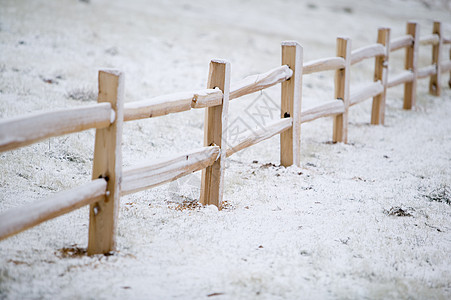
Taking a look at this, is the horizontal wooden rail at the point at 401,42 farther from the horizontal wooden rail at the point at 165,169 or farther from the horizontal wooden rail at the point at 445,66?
the horizontal wooden rail at the point at 165,169

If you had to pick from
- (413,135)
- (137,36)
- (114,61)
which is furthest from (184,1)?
(413,135)

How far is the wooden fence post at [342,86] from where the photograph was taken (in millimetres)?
7168

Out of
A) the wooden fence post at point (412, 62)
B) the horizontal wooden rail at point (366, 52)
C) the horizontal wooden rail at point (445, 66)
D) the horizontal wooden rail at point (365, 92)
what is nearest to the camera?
the horizontal wooden rail at point (366, 52)

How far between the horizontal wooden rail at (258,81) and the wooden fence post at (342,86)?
1.78 m

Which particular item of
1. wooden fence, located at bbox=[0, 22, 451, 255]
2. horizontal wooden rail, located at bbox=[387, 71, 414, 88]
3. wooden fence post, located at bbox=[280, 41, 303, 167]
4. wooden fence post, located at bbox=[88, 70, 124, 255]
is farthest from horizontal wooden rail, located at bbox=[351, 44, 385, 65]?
wooden fence post, located at bbox=[88, 70, 124, 255]

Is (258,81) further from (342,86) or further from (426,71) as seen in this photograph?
(426,71)

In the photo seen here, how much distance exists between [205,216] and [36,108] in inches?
133

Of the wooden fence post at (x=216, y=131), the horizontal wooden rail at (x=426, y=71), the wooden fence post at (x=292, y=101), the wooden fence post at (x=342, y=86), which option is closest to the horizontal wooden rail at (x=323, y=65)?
the wooden fence post at (x=342, y=86)

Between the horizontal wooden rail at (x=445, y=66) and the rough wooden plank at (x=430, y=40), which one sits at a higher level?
the rough wooden plank at (x=430, y=40)

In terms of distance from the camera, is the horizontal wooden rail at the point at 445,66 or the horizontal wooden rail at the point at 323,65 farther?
the horizontal wooden rail at the point at 445,66

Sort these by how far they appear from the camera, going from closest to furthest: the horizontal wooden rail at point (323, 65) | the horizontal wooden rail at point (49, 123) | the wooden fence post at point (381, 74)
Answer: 1. the horizontal wooden rail at point (49, 123)
2. the horizontal wooden rail at point (323, 65)
3. the wooden fence post at point (381, 74)

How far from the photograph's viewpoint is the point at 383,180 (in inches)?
225

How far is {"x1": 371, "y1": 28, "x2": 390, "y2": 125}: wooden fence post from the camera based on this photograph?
8.45m

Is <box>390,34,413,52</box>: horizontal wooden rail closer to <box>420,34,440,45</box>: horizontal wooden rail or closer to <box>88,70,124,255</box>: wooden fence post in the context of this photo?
<box>420,34,440,45</box>: horizontal wooden rail
